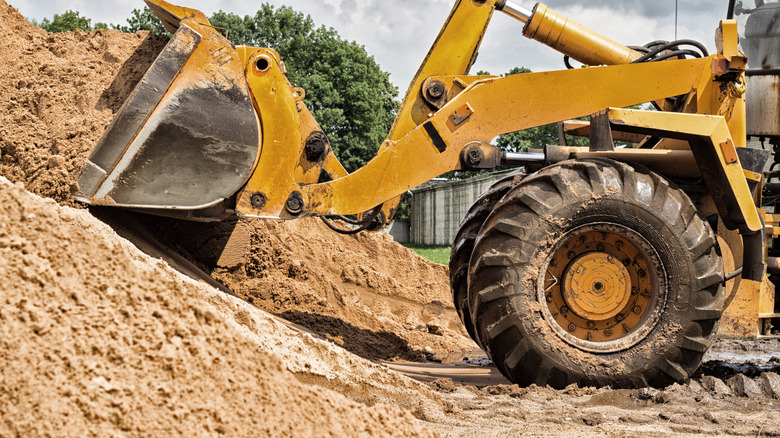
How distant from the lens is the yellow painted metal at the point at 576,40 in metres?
5.41

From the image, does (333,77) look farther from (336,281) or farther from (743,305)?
(743,305)

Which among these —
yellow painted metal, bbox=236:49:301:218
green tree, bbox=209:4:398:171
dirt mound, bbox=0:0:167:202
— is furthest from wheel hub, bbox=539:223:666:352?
green tree, bbox=209:4:398:171

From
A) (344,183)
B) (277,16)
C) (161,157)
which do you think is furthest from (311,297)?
(277,16)

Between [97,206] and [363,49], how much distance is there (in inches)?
1032


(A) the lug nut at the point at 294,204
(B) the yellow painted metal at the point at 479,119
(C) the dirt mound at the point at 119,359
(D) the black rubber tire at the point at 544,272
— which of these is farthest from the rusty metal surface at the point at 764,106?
(C) the dirt mound at the point at 119,359

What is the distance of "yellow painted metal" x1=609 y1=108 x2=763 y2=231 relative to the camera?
4.57 meters

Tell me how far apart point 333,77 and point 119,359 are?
1041 inches

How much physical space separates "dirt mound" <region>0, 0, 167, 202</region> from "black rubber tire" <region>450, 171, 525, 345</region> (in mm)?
2939

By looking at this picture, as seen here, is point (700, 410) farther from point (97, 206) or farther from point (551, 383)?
point (97, 206)

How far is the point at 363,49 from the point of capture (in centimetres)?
2991

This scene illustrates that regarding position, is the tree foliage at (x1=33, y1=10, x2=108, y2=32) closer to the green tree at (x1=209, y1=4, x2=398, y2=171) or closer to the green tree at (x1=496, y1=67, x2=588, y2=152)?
the green tree at (x1=209, y1=4, x2=398, y2=171)

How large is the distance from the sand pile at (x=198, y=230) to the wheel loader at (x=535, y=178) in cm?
93

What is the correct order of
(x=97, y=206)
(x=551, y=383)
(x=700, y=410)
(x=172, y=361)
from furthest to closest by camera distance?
(x=97, y=206) < (x=551, y=383) < (x=700, y=410) < (x=172, y=361)

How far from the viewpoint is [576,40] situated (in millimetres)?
5473
